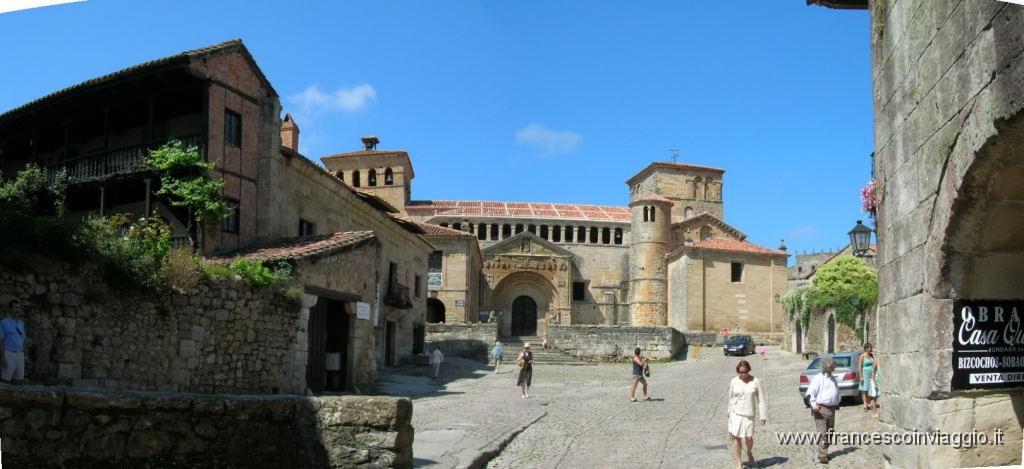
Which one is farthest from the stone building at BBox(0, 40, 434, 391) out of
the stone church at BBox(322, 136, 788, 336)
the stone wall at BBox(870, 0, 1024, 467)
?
the stone church at BBox(322, 136, 788, 336)

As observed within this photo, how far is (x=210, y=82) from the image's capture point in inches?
709

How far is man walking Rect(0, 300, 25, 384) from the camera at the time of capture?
936 centimetres

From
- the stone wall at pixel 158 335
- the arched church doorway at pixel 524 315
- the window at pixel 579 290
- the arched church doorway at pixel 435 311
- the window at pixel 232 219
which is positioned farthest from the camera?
the window at pixel 579 290

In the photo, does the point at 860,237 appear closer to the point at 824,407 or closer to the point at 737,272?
the point at 824,407


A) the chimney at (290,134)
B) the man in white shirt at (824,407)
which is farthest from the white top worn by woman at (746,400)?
the chimney at (290,134)

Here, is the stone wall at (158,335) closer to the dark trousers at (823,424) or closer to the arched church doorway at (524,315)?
the dark trousers at (823,424)

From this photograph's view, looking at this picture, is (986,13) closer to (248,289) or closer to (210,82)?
(248,289)

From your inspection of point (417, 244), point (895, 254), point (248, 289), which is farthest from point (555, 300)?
point (895, 254)

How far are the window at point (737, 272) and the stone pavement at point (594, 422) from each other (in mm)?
23002

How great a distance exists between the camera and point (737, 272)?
51688mm

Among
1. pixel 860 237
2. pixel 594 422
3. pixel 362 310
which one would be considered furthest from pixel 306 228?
pixel 860 237

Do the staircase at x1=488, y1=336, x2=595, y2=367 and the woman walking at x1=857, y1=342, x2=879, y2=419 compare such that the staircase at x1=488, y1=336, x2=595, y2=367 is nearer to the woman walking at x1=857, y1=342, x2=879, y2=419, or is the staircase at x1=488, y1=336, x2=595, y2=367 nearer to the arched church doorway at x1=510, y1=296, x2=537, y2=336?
the arched church doorway at x1=510, y1=296, x2=537, y2=336

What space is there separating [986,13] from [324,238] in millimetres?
15862

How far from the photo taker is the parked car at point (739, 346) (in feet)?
127
